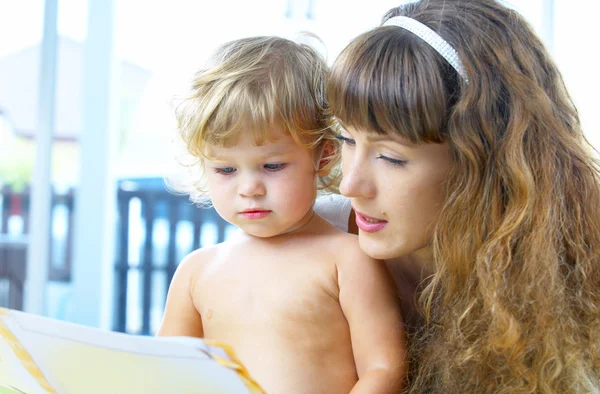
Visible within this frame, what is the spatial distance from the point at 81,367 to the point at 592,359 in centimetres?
60

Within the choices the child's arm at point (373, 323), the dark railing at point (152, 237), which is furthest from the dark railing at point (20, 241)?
the child's arm at point (373, 323)

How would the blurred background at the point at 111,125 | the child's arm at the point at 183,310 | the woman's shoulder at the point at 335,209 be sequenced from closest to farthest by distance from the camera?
1. the child's arm at the point at 183,310
2. the woman's shoulder at the point at 335,209
3. the blurred background at the point at 111,125

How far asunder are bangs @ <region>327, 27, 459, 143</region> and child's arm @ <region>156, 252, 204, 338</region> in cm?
37

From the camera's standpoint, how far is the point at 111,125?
9.18 feet

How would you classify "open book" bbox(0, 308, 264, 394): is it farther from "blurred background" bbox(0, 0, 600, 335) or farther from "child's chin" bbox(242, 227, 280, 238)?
"blurred background" bbox(0, 0, 600, 335)

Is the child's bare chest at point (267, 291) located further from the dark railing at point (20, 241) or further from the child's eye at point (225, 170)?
the dark railing at point (20, 241)

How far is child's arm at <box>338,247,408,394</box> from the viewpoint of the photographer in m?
0.93

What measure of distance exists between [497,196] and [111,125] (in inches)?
84.6

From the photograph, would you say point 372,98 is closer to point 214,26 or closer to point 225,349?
point 225,349

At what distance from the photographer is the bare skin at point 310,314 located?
949 millimetres

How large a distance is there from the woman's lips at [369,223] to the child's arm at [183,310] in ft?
1.00

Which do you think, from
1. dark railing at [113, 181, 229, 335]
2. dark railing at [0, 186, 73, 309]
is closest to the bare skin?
dark railing at [113, 181, 229, 335]

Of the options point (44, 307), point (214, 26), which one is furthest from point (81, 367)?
point (214, 26)

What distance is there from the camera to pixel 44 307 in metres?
2.90
